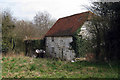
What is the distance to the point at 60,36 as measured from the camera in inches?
731

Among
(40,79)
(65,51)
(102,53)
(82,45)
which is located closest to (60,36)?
(65,51)

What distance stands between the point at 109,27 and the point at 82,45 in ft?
27.0

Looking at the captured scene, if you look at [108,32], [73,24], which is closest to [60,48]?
[73,24]

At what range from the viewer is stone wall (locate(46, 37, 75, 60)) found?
16484 mm

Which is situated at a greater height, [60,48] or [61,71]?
[60,48]

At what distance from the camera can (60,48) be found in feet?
61.2

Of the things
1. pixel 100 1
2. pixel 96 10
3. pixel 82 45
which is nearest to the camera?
pixel 100 1

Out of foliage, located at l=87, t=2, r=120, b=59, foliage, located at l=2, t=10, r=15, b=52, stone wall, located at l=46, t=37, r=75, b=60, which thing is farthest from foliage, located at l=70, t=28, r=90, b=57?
foliage, located at l=2, t=10, r=15, b=52

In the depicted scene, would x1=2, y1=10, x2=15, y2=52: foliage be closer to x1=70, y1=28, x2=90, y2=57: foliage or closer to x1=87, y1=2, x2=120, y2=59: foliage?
x1=70, y1=28, x2=90, y2=57: foliage

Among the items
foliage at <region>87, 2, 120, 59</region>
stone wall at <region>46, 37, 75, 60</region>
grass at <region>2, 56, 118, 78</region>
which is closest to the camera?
grass at <region>2, 56, 118, 78</region>

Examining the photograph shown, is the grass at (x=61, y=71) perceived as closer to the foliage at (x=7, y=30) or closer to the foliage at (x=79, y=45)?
the foliage at (x=79, y=45)

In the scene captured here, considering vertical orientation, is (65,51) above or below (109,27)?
below

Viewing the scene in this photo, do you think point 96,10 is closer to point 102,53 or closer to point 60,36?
point 102,53

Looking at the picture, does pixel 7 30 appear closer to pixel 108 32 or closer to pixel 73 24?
pixel 73 24
